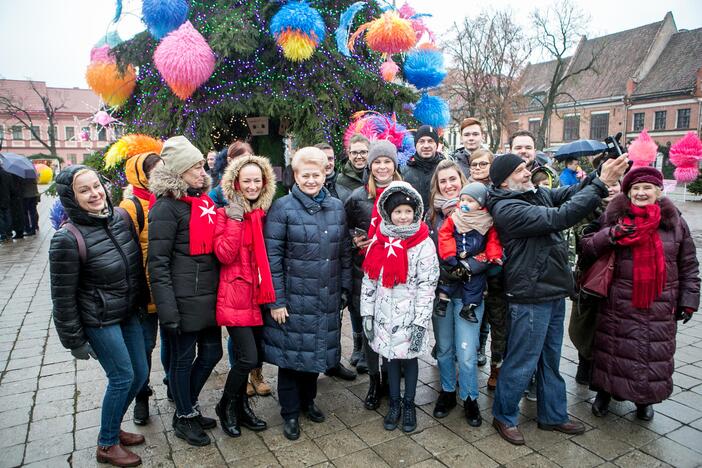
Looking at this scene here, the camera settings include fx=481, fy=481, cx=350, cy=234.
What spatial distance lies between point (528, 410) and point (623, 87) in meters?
45.9

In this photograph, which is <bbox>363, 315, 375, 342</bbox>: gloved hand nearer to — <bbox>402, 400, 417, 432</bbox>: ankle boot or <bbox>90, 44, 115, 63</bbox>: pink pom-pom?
<bbox>402, 400, 417, 432</bbox>: ankle boot

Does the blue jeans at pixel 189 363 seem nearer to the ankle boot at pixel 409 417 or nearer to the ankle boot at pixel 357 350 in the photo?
the ankle boot at pixel 409 417

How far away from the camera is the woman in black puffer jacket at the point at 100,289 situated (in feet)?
8.98

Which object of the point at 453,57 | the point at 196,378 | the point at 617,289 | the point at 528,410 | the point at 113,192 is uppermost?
the point at 453,57

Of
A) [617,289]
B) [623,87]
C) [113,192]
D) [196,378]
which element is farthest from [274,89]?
[623,87]

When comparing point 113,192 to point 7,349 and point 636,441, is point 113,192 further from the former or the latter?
point 636,441

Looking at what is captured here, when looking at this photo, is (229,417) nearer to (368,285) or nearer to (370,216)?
(368,285)

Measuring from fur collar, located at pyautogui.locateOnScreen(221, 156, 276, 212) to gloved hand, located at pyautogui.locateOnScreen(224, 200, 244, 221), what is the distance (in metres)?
0.03

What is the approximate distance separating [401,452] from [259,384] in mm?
1440

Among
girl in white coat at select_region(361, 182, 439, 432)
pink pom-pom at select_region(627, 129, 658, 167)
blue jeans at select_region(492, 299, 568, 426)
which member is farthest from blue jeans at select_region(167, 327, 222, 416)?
pink pom-pom at select_region(627, 129, 658, 167)

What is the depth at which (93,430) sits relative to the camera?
348 centimetres

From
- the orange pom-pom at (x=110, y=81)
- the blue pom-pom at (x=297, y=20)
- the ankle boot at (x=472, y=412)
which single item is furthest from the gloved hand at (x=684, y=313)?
the orange pom-pom at (x=110, y=81)

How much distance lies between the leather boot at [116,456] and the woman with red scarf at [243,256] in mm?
736

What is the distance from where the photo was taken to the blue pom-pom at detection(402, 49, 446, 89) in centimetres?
725
